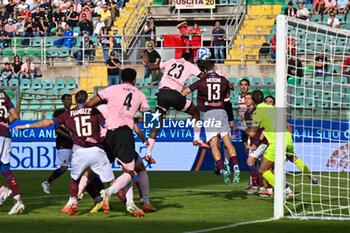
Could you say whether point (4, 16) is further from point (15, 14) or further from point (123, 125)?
point (123, 125)

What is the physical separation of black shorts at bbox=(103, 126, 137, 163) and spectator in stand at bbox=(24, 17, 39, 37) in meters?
20.2

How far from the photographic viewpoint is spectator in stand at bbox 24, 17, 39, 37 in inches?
1164

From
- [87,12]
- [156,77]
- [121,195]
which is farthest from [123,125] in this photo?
[87,12]

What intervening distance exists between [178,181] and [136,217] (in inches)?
285

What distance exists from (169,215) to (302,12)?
54.2 ft

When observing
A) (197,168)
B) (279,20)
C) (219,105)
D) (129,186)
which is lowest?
(197,168)

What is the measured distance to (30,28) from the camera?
29797 mm

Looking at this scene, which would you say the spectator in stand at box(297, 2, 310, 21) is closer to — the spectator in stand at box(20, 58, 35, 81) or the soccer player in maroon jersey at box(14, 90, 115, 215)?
the spectator in stand at box(20, 58, 35, 81)

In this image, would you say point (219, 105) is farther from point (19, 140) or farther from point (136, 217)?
point (19, 140)

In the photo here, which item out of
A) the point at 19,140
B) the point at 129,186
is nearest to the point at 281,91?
the point at 129,186

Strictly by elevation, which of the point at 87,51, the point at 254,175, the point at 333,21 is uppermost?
the point at 333,21

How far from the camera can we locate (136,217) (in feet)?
33.6

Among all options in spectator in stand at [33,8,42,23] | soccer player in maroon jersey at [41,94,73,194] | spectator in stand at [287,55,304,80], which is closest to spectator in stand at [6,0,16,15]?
spectator in stand at [33,8,42,23]

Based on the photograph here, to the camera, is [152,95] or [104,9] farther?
[104,9]
